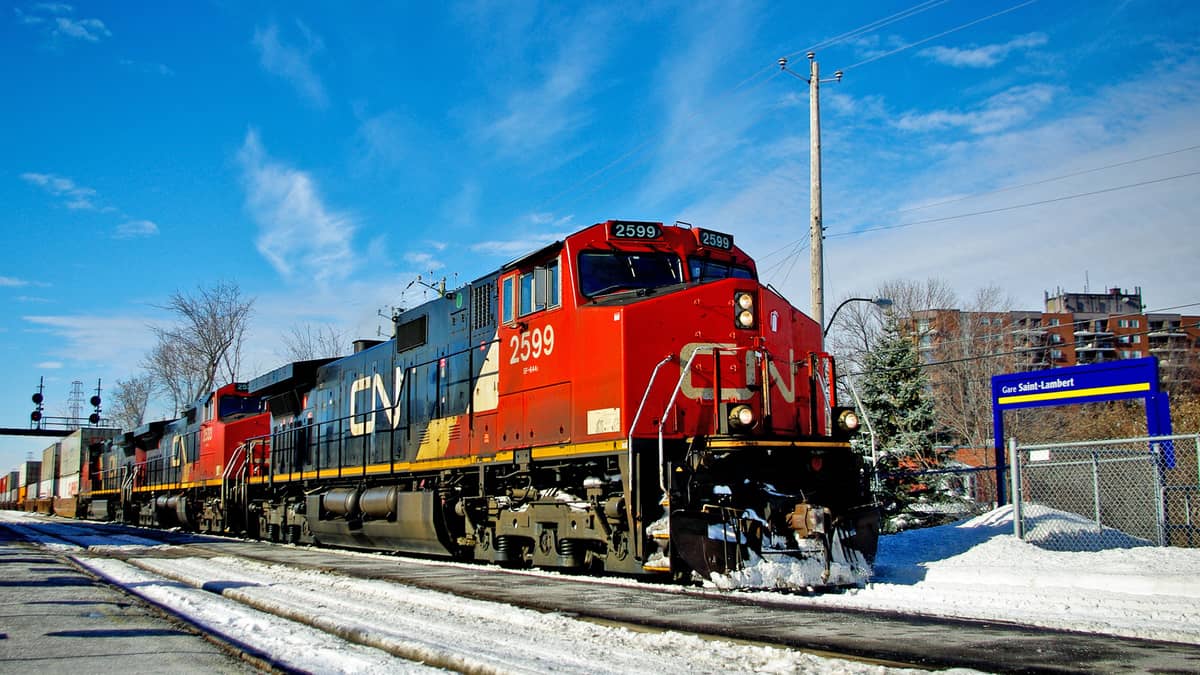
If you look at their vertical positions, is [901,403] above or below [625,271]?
below

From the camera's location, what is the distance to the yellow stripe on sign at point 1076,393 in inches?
512

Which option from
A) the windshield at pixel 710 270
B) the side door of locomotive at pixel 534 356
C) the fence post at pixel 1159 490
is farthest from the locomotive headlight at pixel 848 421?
the fence post at pixel 1159 490

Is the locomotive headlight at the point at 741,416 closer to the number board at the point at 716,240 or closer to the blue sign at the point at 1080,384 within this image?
the number board at the point at 716,240

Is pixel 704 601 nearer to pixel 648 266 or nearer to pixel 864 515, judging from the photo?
pixel 864 515

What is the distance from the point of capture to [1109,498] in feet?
43.7

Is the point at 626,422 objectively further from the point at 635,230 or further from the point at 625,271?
the point at 635,230

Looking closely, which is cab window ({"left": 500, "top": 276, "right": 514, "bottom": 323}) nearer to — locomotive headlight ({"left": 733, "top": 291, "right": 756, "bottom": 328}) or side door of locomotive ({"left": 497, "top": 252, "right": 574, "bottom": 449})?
side door of locomotive ({"left": 497, "top": 252, "right": 574, "bottom": 449})

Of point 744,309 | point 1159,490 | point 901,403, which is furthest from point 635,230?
point 901,403

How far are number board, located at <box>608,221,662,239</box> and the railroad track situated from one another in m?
3.98

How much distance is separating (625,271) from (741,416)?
2364mm

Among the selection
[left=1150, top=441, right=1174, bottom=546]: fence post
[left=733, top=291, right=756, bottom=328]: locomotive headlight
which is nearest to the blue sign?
[left=1150, top=441, right=1174, bottom=546]: fence post

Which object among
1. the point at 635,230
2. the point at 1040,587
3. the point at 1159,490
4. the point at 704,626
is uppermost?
the point at 635,230

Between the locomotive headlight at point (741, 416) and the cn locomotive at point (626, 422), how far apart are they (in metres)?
0.03

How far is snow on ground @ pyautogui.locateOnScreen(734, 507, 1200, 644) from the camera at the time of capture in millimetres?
7043
